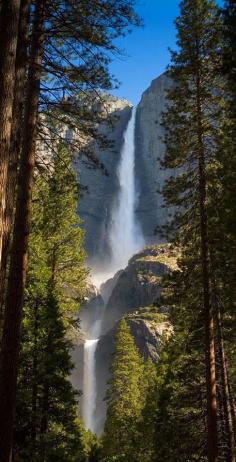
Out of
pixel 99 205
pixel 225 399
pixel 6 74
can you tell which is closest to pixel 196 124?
pixel 225 399

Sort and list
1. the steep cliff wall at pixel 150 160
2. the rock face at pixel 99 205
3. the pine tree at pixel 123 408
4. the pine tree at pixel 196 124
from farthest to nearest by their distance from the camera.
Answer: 1. the rock face at pixel 99 205
2. the steep cliff wall at pixel 150 160
3. the pine tree at pixel 123 408
4. the pine tree at pixel 196 124

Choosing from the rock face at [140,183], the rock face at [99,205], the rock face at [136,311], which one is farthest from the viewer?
the rock face at [99,205]

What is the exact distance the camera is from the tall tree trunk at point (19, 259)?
7.43 metres

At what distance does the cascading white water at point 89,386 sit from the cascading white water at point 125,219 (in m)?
55.4

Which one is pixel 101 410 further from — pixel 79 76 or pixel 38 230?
pixel 79 76

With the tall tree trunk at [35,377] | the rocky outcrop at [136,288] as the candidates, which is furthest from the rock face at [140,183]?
the tall tree trunk at [35,377]

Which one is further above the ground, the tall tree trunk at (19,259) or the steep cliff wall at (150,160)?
the steep cliff wall at (150,160)

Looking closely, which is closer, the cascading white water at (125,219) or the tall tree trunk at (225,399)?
the tall tree trunk at (225,399)

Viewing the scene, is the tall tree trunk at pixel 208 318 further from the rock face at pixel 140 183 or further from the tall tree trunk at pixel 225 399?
the rock face at pixel 140 183

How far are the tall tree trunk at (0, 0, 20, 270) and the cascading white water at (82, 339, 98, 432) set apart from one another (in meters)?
73.7

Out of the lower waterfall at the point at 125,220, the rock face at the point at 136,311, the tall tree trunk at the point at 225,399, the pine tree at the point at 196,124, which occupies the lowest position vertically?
the tall tree trunk at the point at 225,399

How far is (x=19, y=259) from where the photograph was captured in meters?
8.46

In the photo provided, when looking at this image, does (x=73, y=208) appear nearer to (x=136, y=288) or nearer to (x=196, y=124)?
(x=196, y=124)

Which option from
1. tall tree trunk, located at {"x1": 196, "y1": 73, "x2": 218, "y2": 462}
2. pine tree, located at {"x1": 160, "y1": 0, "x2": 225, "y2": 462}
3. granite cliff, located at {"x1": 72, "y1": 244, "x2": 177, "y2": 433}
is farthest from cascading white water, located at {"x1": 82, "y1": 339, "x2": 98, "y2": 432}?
pine tree, located at {"x1": 160, "y1": 0, "x2": 225, "y2": 462}
